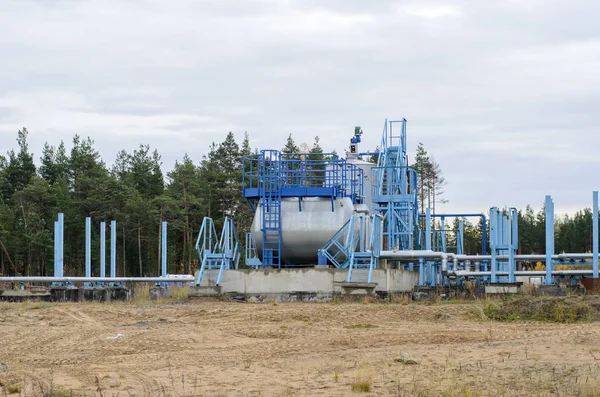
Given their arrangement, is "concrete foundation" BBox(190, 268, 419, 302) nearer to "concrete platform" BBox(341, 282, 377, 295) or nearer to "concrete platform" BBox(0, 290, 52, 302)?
"concrete platform" BBox(341, 282, 377, 295)

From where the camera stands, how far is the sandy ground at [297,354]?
41.8 feet

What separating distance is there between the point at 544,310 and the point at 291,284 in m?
10.4

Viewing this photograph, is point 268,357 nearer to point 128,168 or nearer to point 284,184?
point 284,184

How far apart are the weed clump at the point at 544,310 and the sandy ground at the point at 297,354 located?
0.65 m

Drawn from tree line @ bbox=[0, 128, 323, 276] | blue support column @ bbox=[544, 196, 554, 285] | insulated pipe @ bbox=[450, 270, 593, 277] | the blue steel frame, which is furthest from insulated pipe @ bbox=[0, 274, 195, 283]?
tree line @ bbox=[0, 128, 323, 276]

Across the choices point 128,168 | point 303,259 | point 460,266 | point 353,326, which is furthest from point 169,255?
point 353,326

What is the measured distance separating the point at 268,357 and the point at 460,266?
984 inches

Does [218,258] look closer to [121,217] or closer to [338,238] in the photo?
[338,238]

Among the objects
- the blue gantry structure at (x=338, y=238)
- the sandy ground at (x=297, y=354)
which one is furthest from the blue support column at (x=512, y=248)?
the sandy ground at (x=297, y=354)

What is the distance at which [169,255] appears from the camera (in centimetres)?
7206

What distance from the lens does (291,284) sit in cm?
2950

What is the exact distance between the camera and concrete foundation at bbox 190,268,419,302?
28.9 m

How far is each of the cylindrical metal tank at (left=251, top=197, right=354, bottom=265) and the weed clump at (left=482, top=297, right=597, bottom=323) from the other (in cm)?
975

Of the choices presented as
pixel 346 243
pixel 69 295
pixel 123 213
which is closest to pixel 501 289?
pixel 346 243
